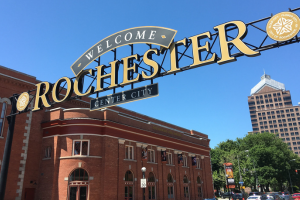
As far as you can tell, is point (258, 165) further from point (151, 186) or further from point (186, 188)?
point (151, 186)

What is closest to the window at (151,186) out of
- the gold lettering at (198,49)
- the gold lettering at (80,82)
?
the gold lettering at (80,82)

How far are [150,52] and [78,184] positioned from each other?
1754cm

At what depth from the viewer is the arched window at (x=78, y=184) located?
2666cm

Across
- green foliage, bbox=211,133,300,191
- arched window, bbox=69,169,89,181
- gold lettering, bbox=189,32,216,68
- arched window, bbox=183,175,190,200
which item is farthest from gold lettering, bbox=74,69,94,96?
green foliage, bbox=211,133,300,191

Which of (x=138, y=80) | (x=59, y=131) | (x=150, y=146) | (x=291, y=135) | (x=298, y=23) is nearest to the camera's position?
(x=298, y=23)

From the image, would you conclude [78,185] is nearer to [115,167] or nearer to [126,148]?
[115,167]

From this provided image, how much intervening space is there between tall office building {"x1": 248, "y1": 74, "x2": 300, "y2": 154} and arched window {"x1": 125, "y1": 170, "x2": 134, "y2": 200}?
146 m

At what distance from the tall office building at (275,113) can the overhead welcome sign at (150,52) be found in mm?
159444

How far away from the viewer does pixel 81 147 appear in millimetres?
28250

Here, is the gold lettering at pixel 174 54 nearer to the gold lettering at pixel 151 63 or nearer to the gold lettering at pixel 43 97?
the gold lettering at pixel 151 63

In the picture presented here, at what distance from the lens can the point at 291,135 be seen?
154m

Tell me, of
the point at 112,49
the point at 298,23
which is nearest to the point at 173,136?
the point at 112,49

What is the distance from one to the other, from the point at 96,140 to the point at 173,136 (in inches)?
652

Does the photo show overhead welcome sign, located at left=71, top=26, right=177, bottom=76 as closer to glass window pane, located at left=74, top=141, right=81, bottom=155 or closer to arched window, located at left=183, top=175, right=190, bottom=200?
glass window pane, located at left=74, top=141, right=81, bottom=155
